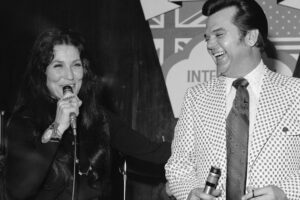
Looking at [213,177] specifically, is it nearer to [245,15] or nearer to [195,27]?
[245,15]

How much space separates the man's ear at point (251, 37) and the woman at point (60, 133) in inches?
32.6

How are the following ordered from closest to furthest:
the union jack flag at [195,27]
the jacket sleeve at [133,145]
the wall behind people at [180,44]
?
the jacket sleeve at [133,145]
the union jack flag at [195,27]
the wall behind people at [180,44]

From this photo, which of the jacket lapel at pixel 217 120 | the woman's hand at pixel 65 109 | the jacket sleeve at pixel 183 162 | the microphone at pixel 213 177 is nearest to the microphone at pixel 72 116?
the woman's hand at pixel 65 109

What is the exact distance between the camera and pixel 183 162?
2535 millimetres

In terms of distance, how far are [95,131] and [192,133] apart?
2.30 ft

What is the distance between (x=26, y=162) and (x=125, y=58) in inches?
59.4

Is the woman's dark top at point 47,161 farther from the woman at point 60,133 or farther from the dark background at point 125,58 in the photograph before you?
the dark background at point 125,58

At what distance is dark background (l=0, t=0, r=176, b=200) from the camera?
12.7 ft

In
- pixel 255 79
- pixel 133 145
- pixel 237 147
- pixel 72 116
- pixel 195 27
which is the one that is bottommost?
pixel 133 145

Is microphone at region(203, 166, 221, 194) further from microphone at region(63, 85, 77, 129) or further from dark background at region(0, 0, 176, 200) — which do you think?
dark background at region(0, 0, 176, 200)

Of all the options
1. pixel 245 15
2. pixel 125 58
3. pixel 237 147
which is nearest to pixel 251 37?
pixel 245 15

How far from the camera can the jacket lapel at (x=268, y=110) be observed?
7.88 ft

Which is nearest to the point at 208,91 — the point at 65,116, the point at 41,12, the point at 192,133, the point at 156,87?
the point at 192,133

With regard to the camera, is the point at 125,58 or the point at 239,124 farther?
the point at 125,58
